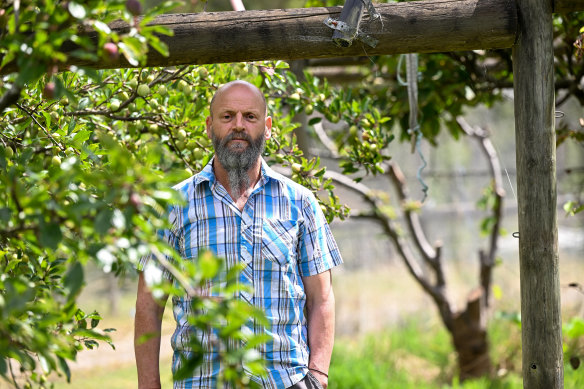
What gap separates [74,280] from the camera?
129 cm

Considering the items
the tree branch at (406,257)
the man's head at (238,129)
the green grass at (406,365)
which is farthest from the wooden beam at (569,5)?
the green grass at (406,365)

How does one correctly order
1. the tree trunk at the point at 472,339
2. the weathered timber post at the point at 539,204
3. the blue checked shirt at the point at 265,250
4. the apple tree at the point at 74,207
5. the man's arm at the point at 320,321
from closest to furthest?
the apple tree at the point at 74,207
the blue checked shirt at the point at 265,250
the man's arm at the point at 320,321
the weathered timber post at the point at 539,204
the tree trunk at the point at 472,339

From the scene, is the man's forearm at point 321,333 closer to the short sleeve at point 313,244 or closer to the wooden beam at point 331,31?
the short sleeve at point 313,244

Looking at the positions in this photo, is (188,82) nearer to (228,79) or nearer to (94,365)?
(228,79)

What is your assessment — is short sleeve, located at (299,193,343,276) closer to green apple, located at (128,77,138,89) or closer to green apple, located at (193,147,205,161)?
green apple, located at (193,147,205,161)

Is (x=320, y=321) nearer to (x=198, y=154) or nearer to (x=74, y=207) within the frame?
(x=198, y=154)

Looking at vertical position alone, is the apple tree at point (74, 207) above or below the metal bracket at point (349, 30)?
below

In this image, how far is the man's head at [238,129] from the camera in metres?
2.36

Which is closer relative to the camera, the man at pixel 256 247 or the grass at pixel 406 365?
the man at pixel 256 247

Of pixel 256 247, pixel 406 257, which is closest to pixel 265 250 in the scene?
pixel 256 247

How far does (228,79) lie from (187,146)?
347 millimetres

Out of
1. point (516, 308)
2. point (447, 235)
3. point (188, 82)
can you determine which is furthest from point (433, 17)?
point (447, 235)

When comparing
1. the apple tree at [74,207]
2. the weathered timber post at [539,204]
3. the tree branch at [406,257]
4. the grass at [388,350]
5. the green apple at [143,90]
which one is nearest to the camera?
the apple tree at [74,207]

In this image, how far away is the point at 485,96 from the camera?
4.04m
